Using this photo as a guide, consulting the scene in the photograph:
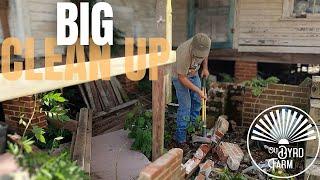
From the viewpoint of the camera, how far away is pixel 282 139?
5016 millimetres

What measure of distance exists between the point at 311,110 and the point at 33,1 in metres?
4.97

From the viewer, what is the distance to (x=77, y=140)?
4.15m

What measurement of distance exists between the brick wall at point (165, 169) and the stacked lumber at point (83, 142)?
34.8 inches

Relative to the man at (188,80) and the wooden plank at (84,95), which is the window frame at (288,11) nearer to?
the man at (188,80)

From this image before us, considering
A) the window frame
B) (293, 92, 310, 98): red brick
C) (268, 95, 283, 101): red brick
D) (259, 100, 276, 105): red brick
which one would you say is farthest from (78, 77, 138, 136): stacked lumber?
the window frame

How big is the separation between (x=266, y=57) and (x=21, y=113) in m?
5.89

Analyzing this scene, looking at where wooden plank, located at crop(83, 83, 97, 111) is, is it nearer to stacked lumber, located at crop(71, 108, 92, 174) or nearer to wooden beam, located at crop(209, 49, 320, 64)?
stacked lumber, located at crop(71, 108, 92, 174)

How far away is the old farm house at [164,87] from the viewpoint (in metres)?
3.77

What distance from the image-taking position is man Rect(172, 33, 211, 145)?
4.71 meters

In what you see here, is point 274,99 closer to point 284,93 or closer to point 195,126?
point 284,93

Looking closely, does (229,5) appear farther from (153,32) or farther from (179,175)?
(179,175)

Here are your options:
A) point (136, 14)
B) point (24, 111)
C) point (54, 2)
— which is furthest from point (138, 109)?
point (136, 14)

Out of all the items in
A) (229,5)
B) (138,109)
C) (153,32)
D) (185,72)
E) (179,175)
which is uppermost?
(229,5)

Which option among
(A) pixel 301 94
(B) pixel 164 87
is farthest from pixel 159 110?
(A) pixel 301 94
